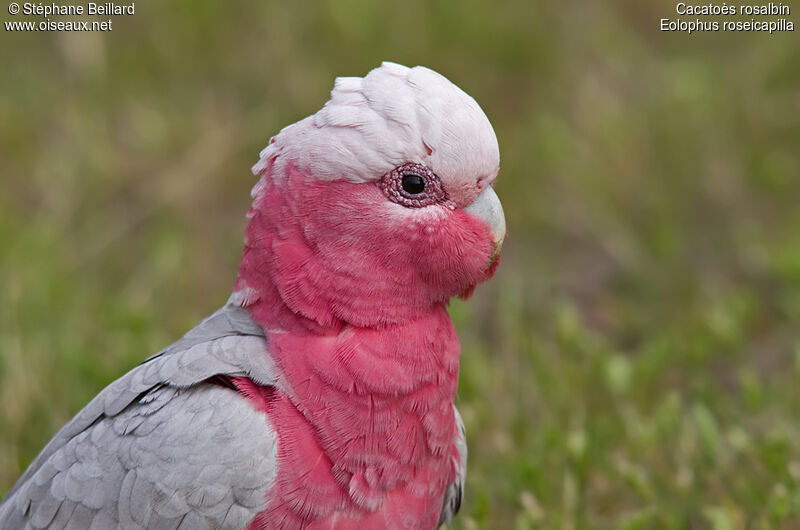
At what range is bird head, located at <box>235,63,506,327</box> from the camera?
8.06 ft

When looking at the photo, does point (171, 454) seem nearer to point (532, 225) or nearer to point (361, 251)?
point (361, 251)

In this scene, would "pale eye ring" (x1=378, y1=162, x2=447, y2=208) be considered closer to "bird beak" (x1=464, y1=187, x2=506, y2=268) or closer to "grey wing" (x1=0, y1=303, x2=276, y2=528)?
"bird beak" (x1=464, y1=187, x2=506, y2=268)

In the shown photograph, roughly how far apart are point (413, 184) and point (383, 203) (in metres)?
0.10

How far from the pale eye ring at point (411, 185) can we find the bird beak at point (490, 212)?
0.38 feet

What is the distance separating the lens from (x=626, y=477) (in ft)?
10.7

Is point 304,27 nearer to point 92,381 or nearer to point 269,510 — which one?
point 92,381

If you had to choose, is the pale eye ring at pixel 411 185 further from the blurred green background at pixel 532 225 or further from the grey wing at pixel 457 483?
the blurred green background at pixel 532 225

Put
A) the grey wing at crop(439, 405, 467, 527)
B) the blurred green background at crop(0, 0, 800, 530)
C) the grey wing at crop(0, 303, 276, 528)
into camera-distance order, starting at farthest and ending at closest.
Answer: the blurred green background at crop(0, 0, 800, 530), the grey wing at crop(439, 405, 467, 527), the grey wing at crop(0, 303, 276, 528)

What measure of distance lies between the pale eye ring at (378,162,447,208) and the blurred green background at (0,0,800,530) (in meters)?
1.17

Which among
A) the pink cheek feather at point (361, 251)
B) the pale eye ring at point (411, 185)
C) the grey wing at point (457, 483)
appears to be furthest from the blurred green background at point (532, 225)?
the pale eye ring at point (411, 185)

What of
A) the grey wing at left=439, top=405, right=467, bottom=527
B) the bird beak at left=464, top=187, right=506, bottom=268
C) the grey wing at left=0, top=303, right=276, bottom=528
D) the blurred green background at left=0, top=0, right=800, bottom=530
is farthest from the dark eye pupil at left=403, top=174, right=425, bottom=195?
the blurred green background at left=0, top=0, right=800, bottom=530

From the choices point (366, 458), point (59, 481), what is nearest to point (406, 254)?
point (366, 458)

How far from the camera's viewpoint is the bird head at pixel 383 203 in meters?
2.46

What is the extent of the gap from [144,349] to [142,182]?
1.82 metres
